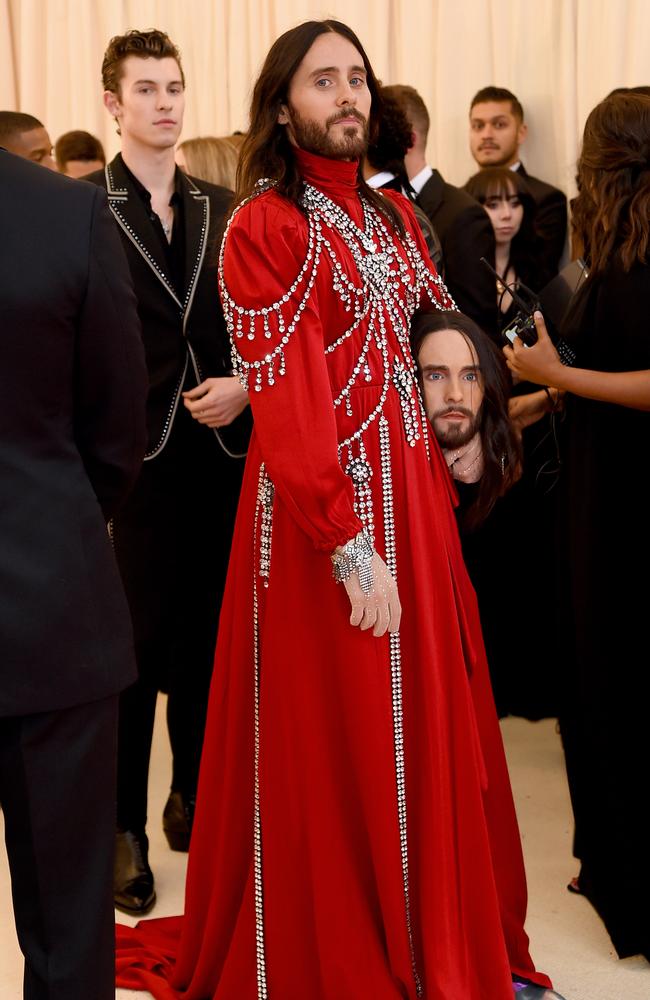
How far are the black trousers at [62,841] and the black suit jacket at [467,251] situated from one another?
81.1 inches

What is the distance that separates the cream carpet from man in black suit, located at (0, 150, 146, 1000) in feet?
0.50

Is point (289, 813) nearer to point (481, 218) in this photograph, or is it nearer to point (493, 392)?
point (493, 392)

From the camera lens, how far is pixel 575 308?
8.49ft

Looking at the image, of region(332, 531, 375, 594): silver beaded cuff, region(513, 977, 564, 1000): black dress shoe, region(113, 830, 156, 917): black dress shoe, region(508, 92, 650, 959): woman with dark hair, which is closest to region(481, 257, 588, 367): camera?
region(508, 92, 650, 959): woman with dark hair

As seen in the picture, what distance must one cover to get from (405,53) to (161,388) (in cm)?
237

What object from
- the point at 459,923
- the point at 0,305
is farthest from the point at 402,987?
the point at 0,305

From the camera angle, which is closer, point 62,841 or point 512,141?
point 62,841

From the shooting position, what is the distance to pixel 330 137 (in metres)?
2.13

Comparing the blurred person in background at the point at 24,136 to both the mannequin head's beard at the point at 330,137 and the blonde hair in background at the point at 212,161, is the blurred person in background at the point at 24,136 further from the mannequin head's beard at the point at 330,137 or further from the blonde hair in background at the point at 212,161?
the mannequin head's beard at the point at 330,137

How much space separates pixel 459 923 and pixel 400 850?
0.55ft

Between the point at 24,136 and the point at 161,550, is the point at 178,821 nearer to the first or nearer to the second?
the point at 161,550

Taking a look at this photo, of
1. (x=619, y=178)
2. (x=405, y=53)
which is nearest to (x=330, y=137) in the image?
(x=619, y=178)

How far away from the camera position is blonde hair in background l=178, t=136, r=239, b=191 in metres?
3.59

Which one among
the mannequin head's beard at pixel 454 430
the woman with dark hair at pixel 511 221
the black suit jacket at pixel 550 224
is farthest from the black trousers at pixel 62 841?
the black suit jacket at pixel 550 224
